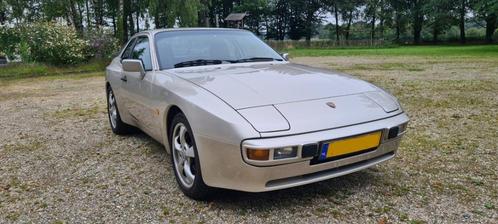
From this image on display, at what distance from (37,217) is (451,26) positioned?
49008mm

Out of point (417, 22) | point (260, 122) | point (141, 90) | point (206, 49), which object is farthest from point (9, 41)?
point (417, 22)

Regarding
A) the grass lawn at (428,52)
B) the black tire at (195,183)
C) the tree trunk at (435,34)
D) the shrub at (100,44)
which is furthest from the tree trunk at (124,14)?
the tree trunk at (435,34)

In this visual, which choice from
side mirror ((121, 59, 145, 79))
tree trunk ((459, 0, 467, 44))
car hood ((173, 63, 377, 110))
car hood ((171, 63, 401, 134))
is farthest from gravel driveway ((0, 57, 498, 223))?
tree trunk ((459, 0, 467, 44))

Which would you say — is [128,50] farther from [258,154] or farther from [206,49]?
[258,154]

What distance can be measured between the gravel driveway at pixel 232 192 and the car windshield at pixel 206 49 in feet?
3.26

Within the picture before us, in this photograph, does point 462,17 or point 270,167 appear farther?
point 462,17

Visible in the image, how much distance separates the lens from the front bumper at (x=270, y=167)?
7.56 feet

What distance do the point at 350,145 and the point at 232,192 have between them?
0.94 metres

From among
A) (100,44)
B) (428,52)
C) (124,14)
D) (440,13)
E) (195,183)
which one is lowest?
(195,183)

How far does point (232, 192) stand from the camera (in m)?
2.88

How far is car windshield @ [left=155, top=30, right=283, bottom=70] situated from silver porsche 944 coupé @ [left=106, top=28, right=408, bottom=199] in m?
0.02

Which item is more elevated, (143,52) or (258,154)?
(143,52)

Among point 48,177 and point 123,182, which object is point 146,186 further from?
point 48,177

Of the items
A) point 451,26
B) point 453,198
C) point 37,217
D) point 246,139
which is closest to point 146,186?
point 37,217
